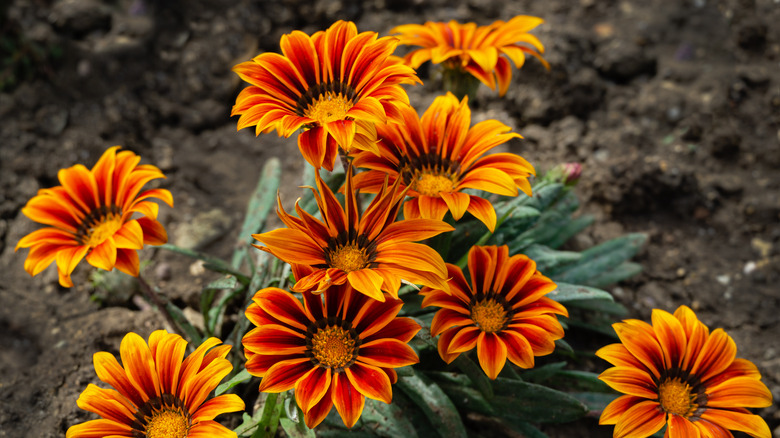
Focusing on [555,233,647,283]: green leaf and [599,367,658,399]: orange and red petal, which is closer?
[599,367,658,399]: orange and red petal

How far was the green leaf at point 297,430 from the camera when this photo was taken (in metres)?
1.65

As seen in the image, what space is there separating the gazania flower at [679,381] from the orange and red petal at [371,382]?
2.00ft

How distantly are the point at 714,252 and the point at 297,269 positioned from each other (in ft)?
7.24

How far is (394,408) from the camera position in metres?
1.94

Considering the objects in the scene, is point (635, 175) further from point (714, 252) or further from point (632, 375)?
point (632, 375)

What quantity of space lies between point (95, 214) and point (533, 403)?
1.60 metres

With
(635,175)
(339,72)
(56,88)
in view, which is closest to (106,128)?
(56,88)

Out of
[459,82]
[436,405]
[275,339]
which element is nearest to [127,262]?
[275,339]

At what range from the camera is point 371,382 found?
4.83ft

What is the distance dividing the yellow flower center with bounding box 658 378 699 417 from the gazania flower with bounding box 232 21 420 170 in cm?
113

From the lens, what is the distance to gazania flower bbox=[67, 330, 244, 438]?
156cm

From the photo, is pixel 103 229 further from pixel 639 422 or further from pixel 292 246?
pixel 639 422

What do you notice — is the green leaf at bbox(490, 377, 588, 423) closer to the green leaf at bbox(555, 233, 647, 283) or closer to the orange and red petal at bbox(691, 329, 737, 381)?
the orange and red petal at bbox(691, 329, 737, 381)

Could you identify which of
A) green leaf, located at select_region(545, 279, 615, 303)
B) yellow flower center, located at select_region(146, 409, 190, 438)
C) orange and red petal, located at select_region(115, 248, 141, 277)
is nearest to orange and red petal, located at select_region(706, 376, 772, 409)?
green leaf, located at select_region(545, 279, 615, 303)
